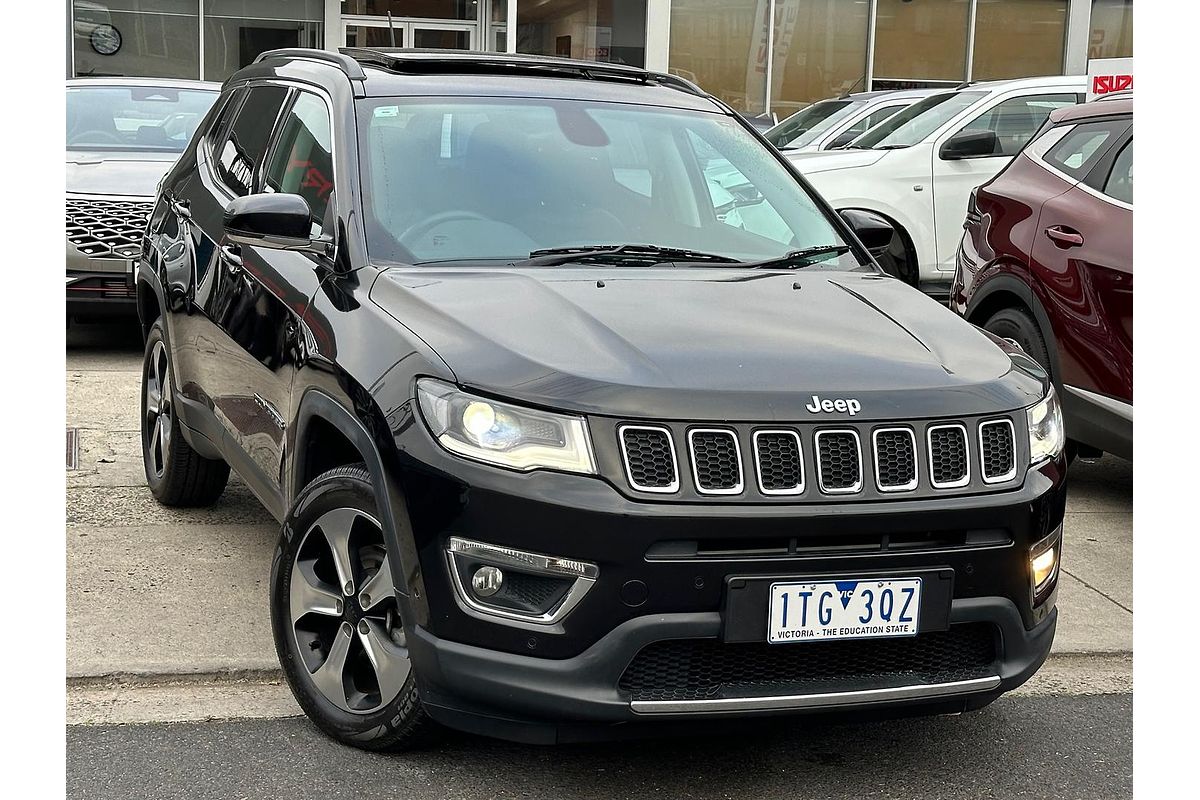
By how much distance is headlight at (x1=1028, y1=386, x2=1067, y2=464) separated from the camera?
3393 mm

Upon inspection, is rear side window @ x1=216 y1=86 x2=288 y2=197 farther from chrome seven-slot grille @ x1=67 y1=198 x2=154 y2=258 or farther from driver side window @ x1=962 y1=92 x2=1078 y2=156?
driver side window @ x1=962 y1=92 x2=1078 y2=156

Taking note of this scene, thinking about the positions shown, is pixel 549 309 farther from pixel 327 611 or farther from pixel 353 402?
pixel 327 611

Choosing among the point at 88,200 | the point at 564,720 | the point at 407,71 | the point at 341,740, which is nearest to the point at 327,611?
the point at 341,740

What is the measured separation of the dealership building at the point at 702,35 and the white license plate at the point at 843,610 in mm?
17419

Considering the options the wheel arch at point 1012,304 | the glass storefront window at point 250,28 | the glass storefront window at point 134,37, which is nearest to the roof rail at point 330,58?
the wheel arch at point 1012,304

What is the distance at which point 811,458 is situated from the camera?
10.1 feet

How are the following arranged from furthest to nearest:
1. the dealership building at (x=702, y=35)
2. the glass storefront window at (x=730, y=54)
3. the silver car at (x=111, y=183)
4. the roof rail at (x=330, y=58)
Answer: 1. the glass storefront window at (x=730, y=54)
2. the dealership building at (x=702, y=35)
3. the silver car at (x=111, y=183)
4. the roof rail at (x=330, y=58)

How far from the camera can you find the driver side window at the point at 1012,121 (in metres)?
10.9

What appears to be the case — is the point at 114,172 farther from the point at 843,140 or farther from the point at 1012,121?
the point at 1012,121

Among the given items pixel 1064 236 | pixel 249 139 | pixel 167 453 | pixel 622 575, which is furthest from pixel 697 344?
pixel 1064 236

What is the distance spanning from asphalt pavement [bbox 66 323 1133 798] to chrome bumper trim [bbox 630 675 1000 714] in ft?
0.95

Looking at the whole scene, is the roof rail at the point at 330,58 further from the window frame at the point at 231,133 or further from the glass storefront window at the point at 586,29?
Answer: the glass storefront window at the point at 586,29
